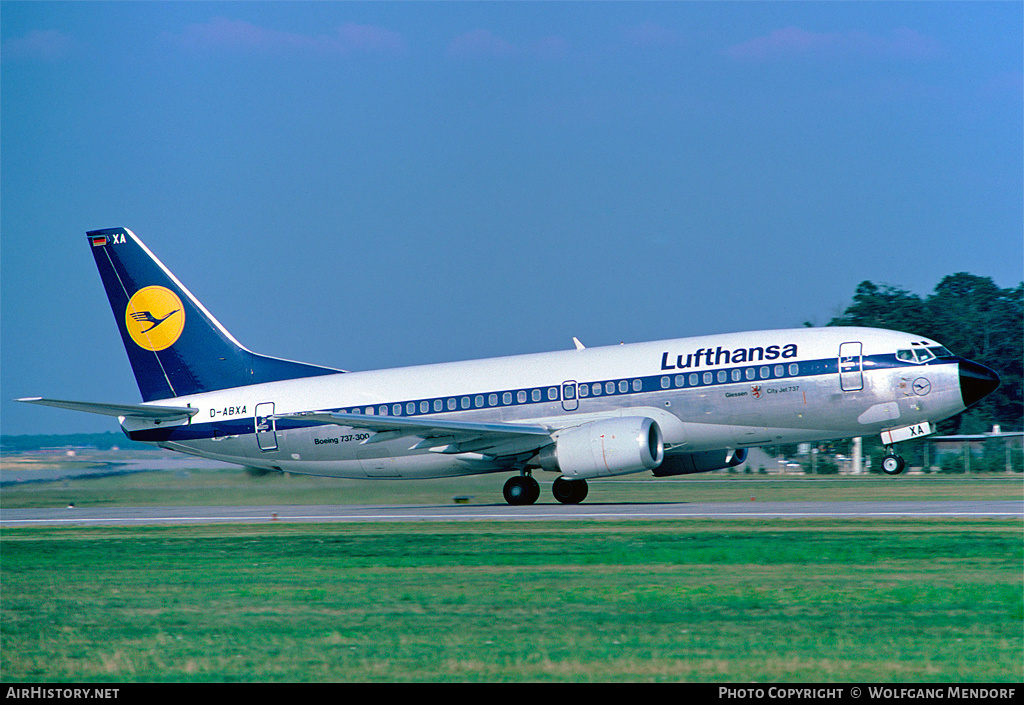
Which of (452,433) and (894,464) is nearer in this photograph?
(894,464)

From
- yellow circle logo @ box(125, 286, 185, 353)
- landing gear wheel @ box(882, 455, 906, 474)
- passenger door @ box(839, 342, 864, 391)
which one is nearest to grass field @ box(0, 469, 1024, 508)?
landing gear wheel @ box(882, 455, 906, 474)

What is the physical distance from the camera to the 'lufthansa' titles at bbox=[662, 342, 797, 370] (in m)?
26.7

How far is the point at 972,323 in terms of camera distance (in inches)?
2734

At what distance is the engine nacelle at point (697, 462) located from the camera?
95.5 feet

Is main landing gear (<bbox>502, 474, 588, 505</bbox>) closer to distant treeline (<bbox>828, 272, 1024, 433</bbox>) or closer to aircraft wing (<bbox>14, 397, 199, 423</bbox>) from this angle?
aircraft wing (<bbox>14, 397, 199, 423</bbox>)

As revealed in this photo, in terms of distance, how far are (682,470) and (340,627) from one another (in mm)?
19437

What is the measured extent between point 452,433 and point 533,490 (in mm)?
2882

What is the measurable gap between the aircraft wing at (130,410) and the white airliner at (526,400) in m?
0.06

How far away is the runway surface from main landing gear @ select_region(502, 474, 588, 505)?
15.8 inches

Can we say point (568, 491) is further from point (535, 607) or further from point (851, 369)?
point (535, 607)

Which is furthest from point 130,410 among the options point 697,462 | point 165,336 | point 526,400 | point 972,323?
point 972,323

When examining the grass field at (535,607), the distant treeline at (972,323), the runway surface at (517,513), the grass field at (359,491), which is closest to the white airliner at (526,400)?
the grass field at (359,491)

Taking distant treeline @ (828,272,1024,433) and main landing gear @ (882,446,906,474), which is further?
distant treeline @ (828,272,1024,433)
